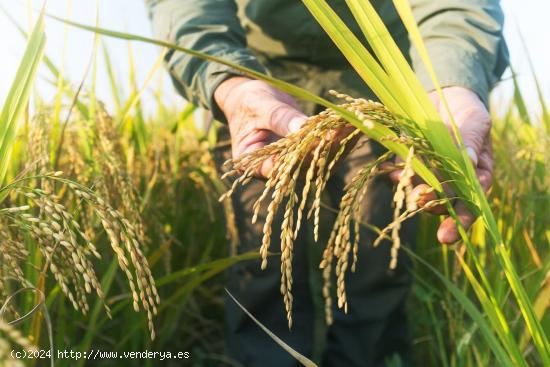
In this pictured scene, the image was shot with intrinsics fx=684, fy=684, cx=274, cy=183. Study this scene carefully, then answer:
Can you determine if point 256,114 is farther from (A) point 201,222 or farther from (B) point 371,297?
(A) point 201,222

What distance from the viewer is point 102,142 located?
5.62 feet

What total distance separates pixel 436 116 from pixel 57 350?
1218mm

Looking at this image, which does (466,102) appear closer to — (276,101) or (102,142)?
(276,101)

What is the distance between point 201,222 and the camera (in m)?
3.07

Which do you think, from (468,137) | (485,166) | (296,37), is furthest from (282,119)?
(296,37)

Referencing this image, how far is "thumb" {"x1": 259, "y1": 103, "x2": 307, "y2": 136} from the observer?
1.43 meters

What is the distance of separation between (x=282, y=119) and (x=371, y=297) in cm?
139

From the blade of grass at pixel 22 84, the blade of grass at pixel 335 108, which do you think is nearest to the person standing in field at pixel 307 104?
the blade of grass at pixel 335 108

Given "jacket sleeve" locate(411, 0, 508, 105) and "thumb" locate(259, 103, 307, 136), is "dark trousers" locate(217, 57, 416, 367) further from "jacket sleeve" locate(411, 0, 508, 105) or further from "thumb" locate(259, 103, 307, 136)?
"thumb" locate(259, 103, 307, 136)

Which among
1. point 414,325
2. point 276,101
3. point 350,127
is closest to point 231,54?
point 276,101

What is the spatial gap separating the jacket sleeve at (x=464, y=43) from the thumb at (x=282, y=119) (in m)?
0.43

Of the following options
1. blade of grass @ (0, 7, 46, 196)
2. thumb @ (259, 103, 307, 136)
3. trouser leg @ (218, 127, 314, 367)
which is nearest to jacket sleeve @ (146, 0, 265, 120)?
thumb @ (259, 103, 307, 136)

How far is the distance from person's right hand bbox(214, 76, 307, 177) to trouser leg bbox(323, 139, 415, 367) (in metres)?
0.83

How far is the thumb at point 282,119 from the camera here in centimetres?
143
